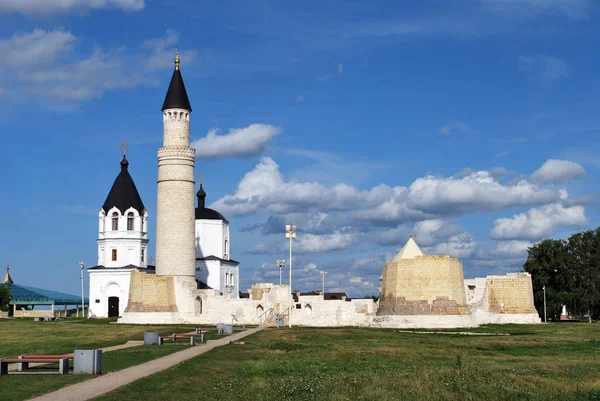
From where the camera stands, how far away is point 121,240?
75188mm

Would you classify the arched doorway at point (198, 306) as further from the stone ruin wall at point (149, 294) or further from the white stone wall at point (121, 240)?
the white stone wall at point (121, 240)

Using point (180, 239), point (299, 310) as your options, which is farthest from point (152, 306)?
point (299, 310)

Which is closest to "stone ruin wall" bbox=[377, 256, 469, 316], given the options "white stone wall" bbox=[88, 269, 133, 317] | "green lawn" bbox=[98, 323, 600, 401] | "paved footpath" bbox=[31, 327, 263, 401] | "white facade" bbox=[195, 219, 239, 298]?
"green lawn" bbox=[98, 323, 600, 401]

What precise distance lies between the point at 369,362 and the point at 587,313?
56.3m

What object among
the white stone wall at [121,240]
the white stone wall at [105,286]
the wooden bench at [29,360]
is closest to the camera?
the wooden bench at [29,360]

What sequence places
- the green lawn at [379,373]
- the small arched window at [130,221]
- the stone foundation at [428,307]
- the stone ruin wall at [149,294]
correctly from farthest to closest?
the small arched window at [130,221], the stone ruin wall at [149,294], the stone foundation at [428,307], the green lawn at [379,373]

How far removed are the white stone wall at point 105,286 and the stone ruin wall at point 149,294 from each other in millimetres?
14483

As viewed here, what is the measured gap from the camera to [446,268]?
2165 inches

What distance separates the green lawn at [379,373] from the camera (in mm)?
18422

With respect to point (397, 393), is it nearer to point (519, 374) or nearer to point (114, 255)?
point (519, 374)

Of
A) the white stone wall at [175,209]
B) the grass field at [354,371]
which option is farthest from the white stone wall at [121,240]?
the grass field at [354,371]

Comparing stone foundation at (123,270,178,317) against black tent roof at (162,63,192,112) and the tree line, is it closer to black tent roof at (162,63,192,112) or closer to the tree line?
black tent roof at (162,63,192,112)

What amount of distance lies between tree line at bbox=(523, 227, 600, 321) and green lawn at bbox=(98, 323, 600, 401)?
4204cm

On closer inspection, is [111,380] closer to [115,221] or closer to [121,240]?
[121,240]
